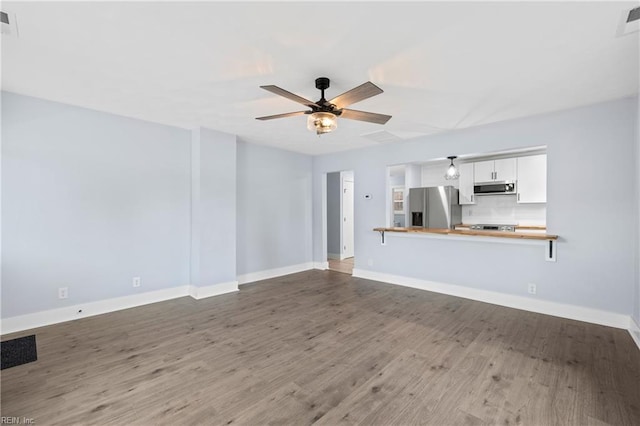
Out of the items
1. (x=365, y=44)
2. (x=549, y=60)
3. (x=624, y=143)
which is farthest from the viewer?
(x=624, y=143)

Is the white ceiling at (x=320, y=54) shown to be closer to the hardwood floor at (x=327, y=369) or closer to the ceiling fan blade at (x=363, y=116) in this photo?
the ceiling fan blade at (x=363, y=116)

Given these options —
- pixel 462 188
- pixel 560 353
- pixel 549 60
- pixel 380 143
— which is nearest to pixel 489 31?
pixel 549 60

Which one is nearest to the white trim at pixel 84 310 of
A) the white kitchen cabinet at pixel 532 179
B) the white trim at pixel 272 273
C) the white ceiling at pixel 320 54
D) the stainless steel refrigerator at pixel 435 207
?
the white trim at pixel 272 273

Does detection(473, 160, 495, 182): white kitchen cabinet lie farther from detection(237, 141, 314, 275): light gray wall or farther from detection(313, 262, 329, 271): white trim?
detection(313, 262, 329, 271): white trim

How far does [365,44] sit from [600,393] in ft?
10.1

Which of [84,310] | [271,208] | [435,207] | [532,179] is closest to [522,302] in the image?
[435,207]

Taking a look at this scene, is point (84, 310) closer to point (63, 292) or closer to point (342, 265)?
point (63, 292)

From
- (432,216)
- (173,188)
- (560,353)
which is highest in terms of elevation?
(173,188)

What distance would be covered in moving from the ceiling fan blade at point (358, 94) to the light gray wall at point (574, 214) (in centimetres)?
264

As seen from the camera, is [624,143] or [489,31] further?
[624,143]

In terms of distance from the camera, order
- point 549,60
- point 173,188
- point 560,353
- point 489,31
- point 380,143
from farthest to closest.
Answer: point 380,143 → point 173,188 → point 560,353 → point 549,60 → point 489,31

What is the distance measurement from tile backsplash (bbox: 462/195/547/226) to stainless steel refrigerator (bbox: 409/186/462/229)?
0.44m

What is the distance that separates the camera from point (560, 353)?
2646 mm

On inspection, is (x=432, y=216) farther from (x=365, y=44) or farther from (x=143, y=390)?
(x=143, y=390)
